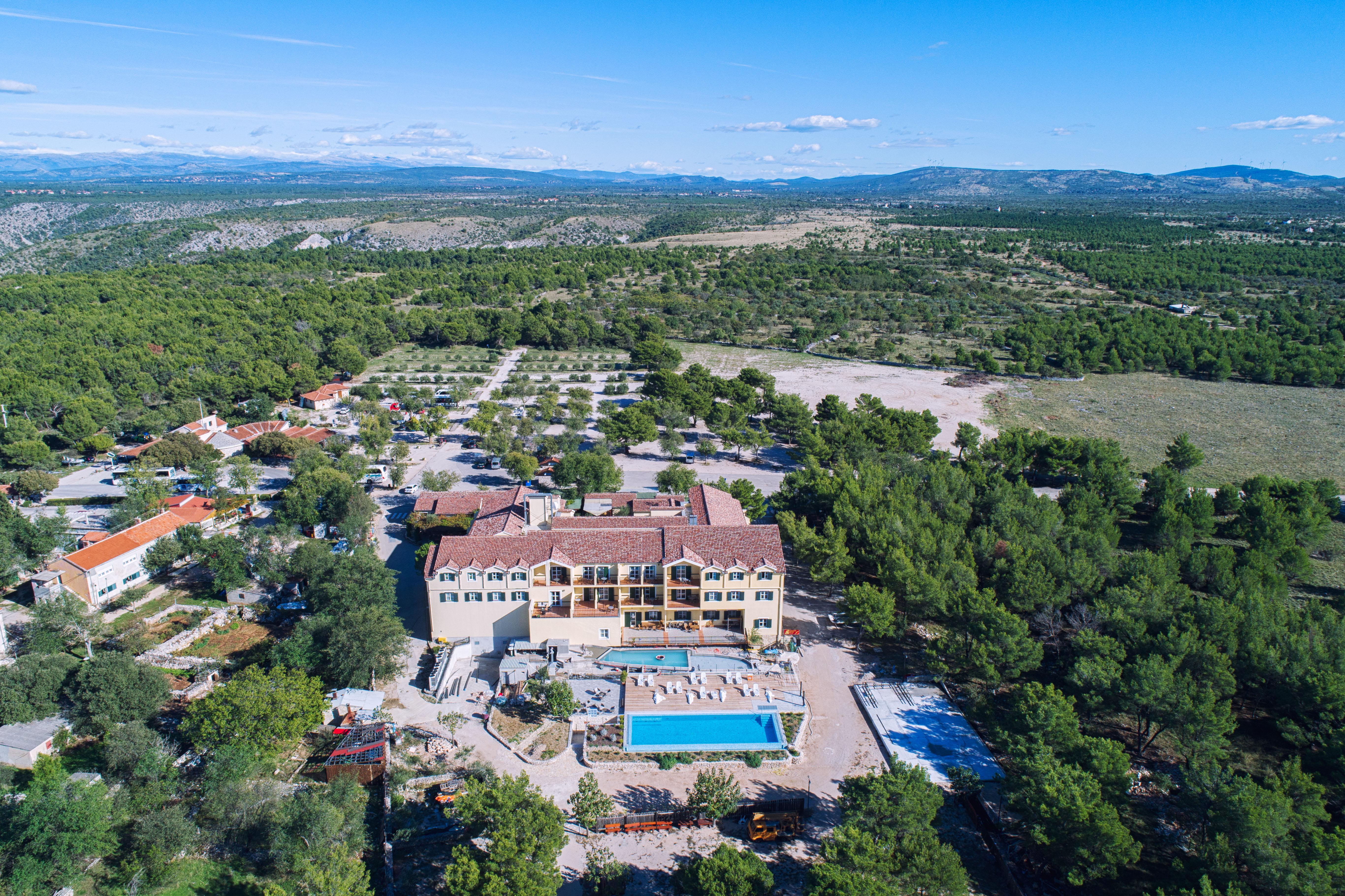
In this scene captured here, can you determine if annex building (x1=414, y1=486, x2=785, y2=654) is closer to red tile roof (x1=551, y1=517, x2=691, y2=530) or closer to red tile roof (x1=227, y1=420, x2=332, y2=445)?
red tile roof (x1=551, y1=517, x2=691, y2=530)

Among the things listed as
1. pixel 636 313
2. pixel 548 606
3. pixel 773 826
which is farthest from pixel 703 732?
pixel 636 313

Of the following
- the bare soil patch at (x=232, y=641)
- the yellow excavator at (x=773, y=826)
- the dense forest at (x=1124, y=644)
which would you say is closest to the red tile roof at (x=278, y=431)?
the bare soil patch at (x=232, y=641)

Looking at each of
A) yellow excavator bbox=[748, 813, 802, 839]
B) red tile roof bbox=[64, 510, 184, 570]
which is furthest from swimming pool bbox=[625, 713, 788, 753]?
red tile roof bbox=[64, 510, 184, 570]

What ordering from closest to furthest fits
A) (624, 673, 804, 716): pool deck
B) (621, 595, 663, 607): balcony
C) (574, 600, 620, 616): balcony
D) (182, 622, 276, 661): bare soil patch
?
(624, 673, 804, 716): pool deck
(574, 600, 620, 616): balcony
(182, 622, 276, 661): bare soil patch
(621, 595, 663, 607): balcony

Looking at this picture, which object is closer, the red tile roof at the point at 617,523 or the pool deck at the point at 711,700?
the pool deck at the point at 711,700

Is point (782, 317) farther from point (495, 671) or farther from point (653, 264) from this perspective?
point (495, 671)

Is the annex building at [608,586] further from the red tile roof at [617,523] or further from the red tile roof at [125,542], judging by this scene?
the red tile roof at [125,542]
